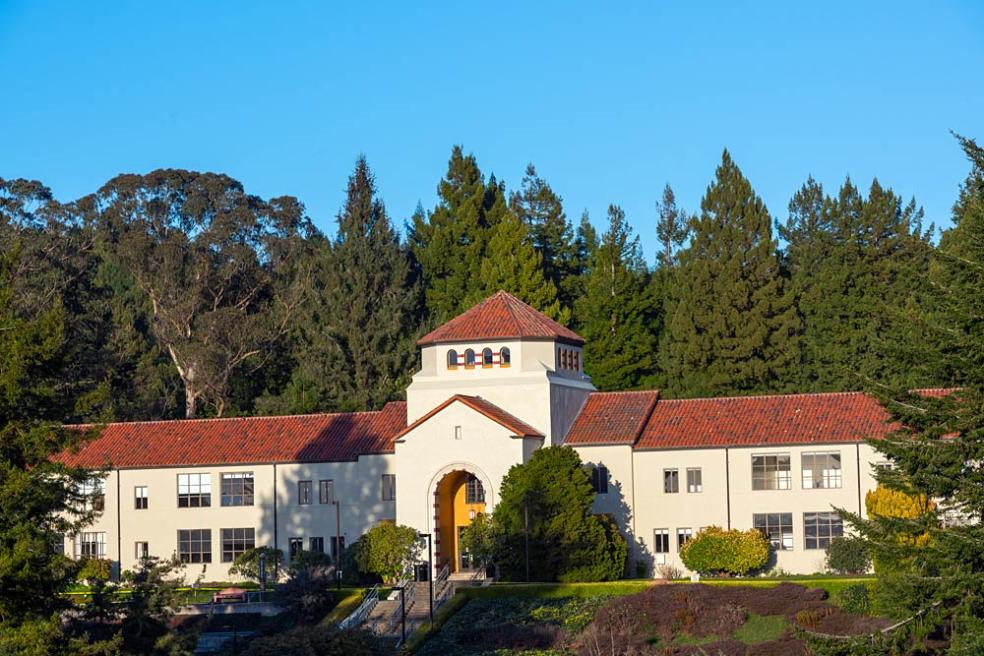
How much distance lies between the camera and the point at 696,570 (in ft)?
185

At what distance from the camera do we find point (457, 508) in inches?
2357

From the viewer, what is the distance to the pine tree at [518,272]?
8544cm

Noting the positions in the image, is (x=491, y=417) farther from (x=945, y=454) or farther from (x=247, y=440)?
(x=945, y=454)

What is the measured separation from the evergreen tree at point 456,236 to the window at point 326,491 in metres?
26.9

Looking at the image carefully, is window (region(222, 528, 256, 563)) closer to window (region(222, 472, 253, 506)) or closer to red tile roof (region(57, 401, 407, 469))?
window (region(222, 472, 253, 506))

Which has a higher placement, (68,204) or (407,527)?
(68,204)

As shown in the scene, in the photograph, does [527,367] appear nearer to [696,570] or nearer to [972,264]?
[696,570]

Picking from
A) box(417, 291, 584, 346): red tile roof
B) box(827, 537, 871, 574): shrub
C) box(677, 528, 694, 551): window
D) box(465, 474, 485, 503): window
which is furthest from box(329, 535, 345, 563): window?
box(827, 537, 871, 574): shrub

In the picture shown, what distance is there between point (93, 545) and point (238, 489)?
6.35 meters

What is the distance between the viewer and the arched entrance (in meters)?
59.1

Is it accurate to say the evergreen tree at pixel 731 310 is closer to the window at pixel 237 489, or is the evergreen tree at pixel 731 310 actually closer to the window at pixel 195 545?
Result: the window at pixel 237 489

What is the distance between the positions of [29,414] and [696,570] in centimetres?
2709

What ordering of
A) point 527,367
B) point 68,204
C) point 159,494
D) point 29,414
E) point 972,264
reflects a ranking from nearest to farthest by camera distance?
point 972,264
point 29,414
point 527,367
point 159,494
point 68,204

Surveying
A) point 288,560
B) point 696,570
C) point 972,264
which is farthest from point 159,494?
point 972,264
